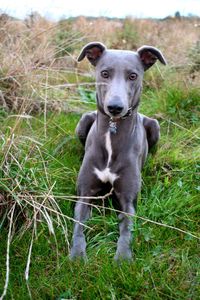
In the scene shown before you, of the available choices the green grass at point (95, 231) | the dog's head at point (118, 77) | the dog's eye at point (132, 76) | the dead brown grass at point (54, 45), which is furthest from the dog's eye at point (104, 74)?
the green grass at point (95, 231)

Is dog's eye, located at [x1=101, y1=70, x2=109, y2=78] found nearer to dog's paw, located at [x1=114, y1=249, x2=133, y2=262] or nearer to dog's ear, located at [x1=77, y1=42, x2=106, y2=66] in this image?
dog's ear, located at [x1=77, y1=42, x2=106, y2=66]

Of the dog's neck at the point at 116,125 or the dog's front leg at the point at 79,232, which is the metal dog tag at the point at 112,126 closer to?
the dog's neck at the point at 116,125

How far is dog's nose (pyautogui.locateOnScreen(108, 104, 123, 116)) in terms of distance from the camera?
2.96 metres

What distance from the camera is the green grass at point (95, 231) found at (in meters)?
2.52

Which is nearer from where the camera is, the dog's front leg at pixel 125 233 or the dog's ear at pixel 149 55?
the dog's front leg at pixel 125 233

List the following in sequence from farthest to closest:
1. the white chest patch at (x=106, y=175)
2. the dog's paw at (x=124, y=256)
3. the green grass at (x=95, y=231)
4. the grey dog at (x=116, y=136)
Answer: the white chest patch at (x=106, y=175) < the grey dog at (x=116, y=136) < the dog's paw at (x=124, y=256) < the green grass at (x=95, y=231)

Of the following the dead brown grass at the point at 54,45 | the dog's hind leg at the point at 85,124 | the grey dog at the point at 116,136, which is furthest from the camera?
the dead brown grass at the point at 54,45

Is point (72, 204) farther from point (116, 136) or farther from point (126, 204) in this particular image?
point (116, 136)

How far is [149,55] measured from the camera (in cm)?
344

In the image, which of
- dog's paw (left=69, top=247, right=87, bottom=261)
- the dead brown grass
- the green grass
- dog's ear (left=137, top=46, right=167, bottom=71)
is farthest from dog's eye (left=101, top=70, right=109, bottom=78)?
dog's paw (left=69, top=247, right=87, bottom=261)

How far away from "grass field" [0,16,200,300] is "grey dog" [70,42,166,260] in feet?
0.41

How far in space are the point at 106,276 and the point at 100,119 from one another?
4.15 feet

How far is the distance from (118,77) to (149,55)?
46 centimetres

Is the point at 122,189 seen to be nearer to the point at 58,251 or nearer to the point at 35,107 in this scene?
the point at 58,251
